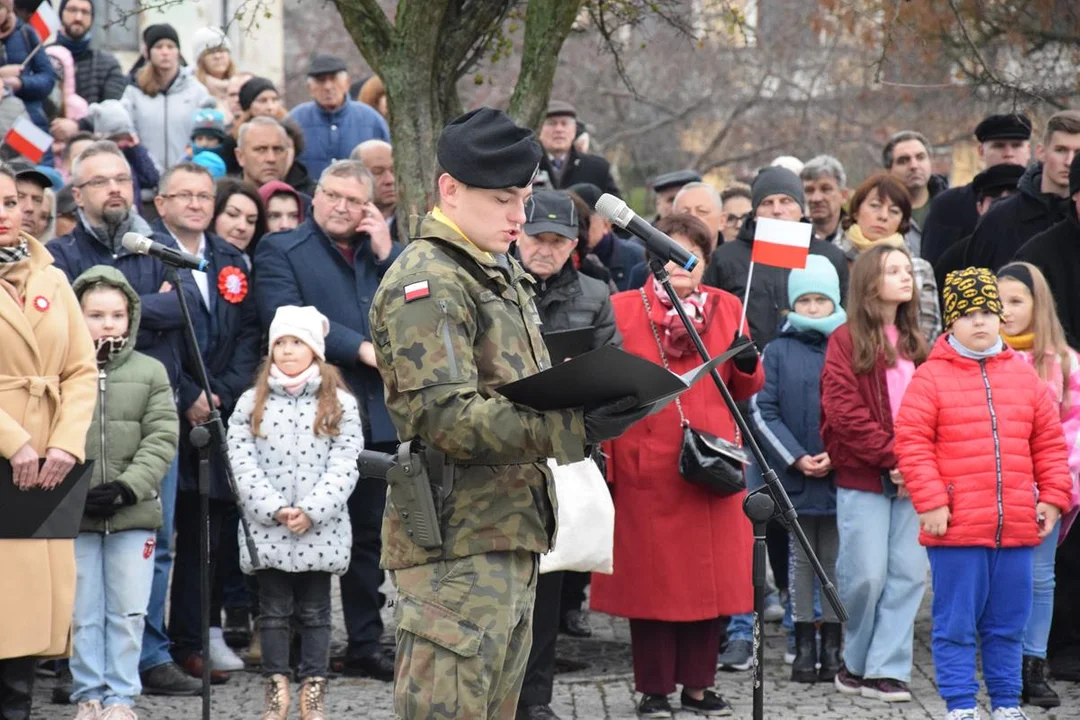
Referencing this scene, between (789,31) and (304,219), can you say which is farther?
(789,31)

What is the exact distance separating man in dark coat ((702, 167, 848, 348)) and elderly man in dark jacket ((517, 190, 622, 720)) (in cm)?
158

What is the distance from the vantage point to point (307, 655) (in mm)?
7016

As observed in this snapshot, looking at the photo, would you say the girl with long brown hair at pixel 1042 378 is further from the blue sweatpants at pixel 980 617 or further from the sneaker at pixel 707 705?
the sneaker at pixel 707 705

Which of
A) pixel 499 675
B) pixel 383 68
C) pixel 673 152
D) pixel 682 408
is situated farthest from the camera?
pixel 673 152

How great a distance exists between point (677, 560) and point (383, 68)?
→ 2.97 meters

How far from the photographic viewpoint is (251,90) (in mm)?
11695

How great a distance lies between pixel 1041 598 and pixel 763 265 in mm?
2344

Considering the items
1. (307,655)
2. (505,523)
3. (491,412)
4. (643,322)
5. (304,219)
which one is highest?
(304,219)

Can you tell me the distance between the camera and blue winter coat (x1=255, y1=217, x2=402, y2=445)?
7809 mm

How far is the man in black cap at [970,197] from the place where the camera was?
10.2m

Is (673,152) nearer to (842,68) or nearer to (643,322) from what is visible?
(842,68)

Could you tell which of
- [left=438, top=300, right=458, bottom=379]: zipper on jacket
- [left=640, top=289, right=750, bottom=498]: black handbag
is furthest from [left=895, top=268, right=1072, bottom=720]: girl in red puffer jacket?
[left=438, top=300, right=458, bottom=379]: zipper on jacket

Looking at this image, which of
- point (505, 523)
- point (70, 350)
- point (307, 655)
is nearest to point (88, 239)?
point (70, 350)

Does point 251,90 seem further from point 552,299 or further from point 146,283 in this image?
point 552,299
